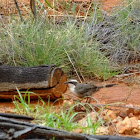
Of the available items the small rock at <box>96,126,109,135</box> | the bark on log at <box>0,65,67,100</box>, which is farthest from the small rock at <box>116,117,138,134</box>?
the bark on log at <box>0,65,67,100</box>

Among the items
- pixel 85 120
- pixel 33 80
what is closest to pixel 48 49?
pixel 33 80

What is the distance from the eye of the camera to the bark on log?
15.9 ft

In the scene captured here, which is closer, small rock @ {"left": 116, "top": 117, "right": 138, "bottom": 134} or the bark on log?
small rock @ {"left": 116, "top": 117, "right": 138, "bottom": 134}

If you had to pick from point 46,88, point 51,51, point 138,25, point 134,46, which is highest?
point 138,25

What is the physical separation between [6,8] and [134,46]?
146 inches

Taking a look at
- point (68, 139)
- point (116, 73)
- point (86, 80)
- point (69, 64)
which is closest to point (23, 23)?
point (69, 64)

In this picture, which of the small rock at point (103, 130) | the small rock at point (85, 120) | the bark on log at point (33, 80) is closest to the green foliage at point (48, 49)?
the bark on log at point (33, 80)

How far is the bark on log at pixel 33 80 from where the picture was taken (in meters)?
4.84

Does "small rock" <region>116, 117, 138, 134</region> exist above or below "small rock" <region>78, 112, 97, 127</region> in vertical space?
below

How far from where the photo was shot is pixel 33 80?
484 centimetres

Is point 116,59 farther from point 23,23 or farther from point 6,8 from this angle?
point 6,8

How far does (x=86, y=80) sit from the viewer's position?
669 cm

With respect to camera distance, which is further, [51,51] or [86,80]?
[86,80]

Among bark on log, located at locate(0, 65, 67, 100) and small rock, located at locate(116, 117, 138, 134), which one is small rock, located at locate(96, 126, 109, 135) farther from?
bark on log, located at locate(0, 65, 67, 100)
